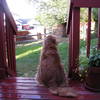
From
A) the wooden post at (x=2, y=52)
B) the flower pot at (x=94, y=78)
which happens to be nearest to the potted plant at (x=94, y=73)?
the flower pot at (x=94, y=78)

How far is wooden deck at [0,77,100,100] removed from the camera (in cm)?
217

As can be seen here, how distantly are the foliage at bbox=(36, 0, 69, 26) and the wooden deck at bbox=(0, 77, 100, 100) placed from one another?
508cm

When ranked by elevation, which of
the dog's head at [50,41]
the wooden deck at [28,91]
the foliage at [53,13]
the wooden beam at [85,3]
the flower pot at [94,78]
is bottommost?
the wooden deck at [28,91]

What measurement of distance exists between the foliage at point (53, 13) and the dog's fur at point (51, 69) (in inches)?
201

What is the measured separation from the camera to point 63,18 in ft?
24.8

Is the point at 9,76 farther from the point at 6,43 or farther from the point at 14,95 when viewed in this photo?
the point at 14,95

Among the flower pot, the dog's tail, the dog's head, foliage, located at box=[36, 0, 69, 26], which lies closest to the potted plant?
the flower pot

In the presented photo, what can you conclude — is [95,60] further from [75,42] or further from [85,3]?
[85,3]

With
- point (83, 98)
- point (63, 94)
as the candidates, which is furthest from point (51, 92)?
point (83, 98)

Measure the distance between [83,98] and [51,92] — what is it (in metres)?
0.37

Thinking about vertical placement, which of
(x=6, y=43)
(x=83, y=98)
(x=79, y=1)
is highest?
(x=79, y=1)

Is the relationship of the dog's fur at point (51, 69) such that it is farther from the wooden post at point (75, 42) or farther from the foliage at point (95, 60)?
the foliage at point (95, 60)

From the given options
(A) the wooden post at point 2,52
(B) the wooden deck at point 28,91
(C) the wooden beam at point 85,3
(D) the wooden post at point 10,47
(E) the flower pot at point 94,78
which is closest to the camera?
(B) the wooden deck at point 28,91

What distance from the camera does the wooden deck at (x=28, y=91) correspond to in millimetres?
2170
